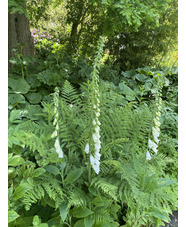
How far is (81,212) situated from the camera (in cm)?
121

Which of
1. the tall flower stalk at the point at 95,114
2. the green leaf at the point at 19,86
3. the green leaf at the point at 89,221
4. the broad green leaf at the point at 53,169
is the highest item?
the tall flower stalk at the point at 95,114

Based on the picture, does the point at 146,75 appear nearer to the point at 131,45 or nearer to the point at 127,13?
the point at 131,45

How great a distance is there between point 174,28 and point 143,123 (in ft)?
16.6

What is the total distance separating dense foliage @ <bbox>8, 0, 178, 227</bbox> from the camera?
1.14 metres

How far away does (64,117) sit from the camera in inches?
64.8

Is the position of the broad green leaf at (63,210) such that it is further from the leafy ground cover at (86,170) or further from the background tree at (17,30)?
the background tree at (17,30)

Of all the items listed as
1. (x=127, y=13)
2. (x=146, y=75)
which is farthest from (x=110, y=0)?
(x=146, y=75)

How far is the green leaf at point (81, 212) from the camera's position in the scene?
1181 millimetres

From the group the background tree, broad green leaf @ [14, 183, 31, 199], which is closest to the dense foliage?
broad green leaf @ [14, 183, 31, 199]

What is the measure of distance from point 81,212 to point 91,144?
0.43 metres

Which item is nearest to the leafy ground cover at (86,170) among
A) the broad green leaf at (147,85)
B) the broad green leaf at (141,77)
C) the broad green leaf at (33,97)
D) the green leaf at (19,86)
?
the green leaf at (19,86)

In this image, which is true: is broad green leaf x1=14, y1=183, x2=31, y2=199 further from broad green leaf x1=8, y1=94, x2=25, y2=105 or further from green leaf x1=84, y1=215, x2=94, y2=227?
broad green leaf x1=8, y1=94, x2=25, y2=105

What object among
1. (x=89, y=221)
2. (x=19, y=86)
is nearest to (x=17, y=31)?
(x=19, y=86)

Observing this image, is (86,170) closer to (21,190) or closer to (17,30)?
(21,190)
